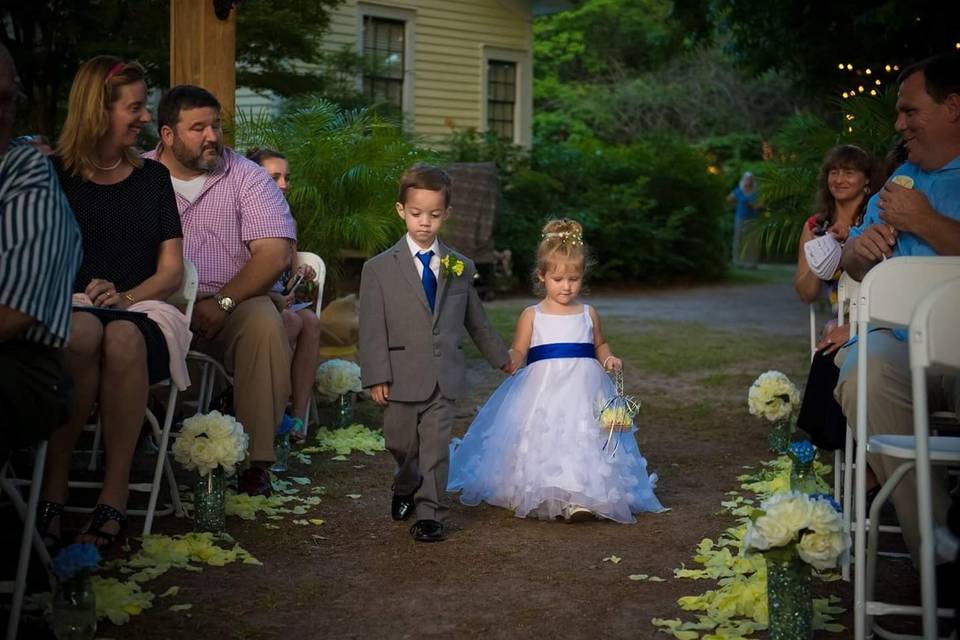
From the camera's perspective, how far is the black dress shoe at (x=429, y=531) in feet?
16.7

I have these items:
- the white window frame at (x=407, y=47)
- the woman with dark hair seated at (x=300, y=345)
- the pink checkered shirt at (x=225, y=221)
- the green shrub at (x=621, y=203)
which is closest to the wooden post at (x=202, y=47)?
the woman with dark hair seated at (x=300, y=345)

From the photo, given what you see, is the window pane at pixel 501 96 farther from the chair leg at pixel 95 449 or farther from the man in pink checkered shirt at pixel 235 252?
the chair leg at pixel 95 449

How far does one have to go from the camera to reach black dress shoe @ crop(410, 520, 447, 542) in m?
5.10

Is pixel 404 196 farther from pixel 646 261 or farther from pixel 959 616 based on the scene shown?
pixel 646 261

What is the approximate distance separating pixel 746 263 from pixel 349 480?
20727 millimetres

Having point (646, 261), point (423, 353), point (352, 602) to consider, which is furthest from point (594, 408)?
point (646, 261)

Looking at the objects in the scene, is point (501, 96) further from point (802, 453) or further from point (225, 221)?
point (802, 453)

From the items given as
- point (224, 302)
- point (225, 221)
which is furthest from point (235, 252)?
point (224, 302)

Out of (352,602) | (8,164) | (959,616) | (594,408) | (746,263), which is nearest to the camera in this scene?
(959,616)

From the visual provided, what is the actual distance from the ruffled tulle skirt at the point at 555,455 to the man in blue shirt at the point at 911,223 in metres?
1.04

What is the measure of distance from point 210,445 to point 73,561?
1.48 meters

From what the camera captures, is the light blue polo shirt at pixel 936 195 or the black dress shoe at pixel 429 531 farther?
the black dress shoe at pixel 429 531

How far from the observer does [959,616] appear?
2434mm

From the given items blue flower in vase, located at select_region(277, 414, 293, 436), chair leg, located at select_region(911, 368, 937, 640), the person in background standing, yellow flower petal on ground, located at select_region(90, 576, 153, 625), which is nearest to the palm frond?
blue flower in vase, located at select_region(277, 414, 293, 436)
